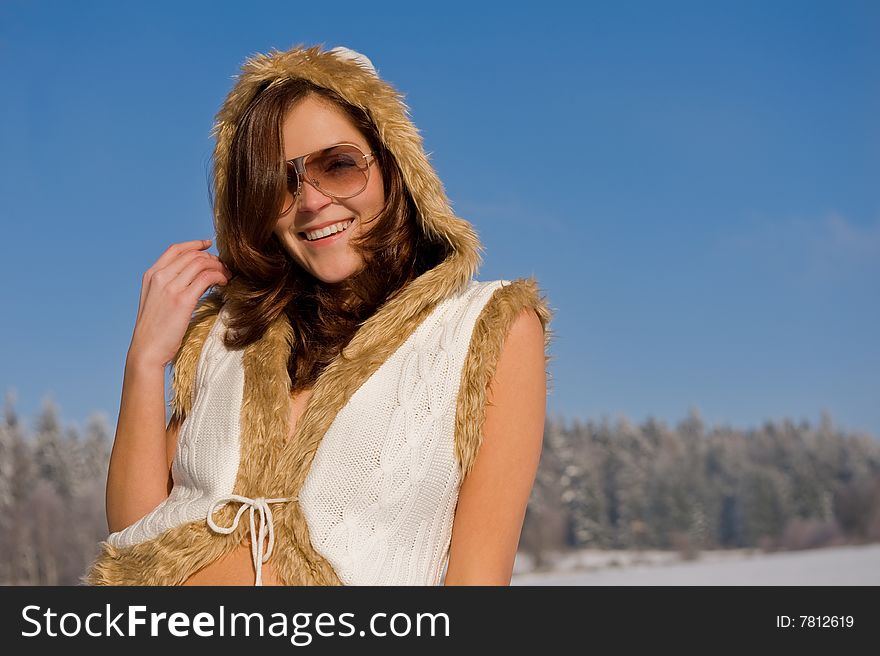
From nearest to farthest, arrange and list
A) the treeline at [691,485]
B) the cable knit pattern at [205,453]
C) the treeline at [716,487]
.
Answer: the cable knit pattern at [205,453], the treeline at [691,485], the treeline at [716,487]

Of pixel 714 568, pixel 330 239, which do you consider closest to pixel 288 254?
pixel 330 239

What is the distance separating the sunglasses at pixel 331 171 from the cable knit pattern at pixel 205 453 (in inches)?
17.0

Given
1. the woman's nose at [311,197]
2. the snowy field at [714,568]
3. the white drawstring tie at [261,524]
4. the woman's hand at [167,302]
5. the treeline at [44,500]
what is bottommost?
the white drawstring tie at [261,524]

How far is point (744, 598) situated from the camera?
1893 millimetres

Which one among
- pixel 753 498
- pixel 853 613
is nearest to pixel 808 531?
pixel 753 498

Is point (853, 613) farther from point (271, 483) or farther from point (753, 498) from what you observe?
point (753, 498)

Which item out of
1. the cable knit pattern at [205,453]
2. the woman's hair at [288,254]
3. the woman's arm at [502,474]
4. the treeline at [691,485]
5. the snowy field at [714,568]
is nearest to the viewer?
the woman's arm at [502,474]

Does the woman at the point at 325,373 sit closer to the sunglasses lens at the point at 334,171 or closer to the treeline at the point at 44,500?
the sunglasses lens at the point at 334,171

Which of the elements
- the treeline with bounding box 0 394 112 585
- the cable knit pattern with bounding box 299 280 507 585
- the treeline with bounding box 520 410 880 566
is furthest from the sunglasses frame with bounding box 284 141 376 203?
the treeline with bounding box 520 410 880 566

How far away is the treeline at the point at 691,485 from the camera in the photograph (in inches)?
761

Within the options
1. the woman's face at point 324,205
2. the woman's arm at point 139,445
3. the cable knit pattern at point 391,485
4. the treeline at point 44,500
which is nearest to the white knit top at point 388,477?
the cable knit pattern at point 391,485

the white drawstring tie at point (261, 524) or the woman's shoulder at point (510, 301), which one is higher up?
the woman's shoulder at point (510, 301)

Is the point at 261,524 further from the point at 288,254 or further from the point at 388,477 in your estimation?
the point at 288,254

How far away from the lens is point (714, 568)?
1988 cm
